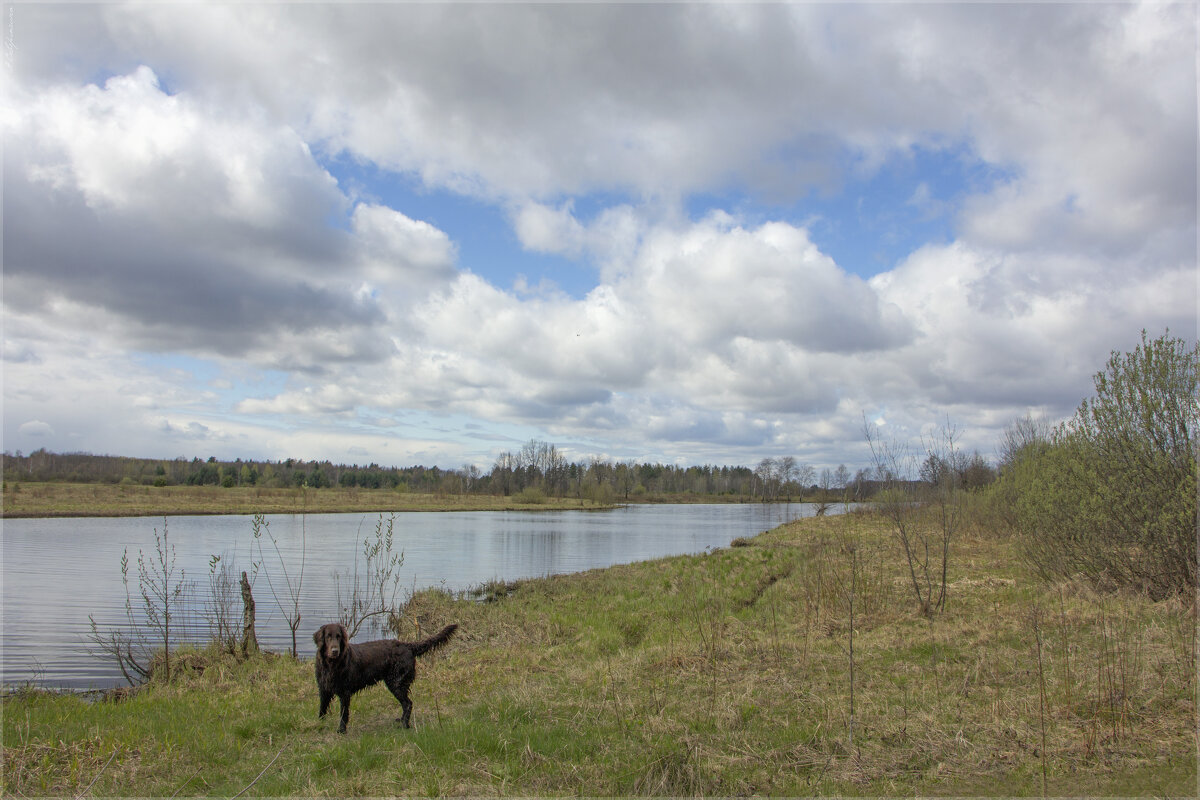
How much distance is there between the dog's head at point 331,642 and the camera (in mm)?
7254

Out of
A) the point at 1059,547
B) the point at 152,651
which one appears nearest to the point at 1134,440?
the point at 1059,547

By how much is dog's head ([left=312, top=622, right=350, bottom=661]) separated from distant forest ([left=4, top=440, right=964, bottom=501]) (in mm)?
70932

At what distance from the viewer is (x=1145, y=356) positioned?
493 inches

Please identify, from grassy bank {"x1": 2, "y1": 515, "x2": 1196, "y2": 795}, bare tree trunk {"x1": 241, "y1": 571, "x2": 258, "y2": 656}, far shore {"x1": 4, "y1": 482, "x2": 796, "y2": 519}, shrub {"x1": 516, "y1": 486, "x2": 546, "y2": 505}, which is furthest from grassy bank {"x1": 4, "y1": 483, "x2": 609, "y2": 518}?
grassy bank {"x1": 2, "y1": 515, "x2": 1196, "y2": 795}

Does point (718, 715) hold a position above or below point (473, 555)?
above

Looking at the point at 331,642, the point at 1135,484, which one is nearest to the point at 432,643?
the point at 331,642

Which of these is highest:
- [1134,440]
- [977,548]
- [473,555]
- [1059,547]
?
[1134,440]

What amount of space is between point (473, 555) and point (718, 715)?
30.2m

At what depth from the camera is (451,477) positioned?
12638cm

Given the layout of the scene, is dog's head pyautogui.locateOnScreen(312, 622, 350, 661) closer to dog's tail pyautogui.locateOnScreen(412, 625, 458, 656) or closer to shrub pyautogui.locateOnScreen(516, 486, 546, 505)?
dog's tail pyautogui.locateOnScreen(412, 625, 458, 656)

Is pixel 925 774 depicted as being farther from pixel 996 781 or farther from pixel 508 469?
pixel 508 469

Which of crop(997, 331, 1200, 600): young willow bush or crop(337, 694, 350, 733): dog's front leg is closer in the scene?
crop(337, 694, 350, 733): dog's front leg

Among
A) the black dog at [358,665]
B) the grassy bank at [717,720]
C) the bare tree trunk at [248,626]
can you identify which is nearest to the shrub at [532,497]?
the bare tree trunk at [248,626]

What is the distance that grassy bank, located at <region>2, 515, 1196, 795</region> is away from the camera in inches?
229
